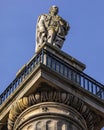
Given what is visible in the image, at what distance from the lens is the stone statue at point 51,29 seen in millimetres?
26641

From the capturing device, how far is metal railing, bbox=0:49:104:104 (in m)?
24.2

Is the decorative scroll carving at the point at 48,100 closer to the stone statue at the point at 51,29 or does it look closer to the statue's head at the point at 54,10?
the stone statue at the point at 51,29

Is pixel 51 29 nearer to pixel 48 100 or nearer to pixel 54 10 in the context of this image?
pixel 54 10

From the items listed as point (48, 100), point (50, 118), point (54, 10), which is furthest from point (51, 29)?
point (50, 118)

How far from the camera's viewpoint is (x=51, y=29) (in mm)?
26766

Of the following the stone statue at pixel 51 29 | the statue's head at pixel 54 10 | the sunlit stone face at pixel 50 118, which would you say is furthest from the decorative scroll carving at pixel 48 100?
the statue's head at pixel 54 10

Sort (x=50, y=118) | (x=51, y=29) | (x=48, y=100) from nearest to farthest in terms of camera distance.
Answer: (x=50, y=118), (x=48, y=100), (x=51, y=29)

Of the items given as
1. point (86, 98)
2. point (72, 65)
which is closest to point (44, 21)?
point (72, 65)

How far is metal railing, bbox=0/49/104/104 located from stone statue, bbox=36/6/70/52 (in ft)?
5.85

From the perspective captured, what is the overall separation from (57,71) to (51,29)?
10.4 ft

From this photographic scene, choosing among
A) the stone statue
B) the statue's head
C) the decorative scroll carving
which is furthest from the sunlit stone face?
the statue's head

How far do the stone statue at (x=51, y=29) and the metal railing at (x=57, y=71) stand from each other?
178cm

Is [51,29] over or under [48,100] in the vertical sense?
over

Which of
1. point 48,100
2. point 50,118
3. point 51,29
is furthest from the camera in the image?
point 51,29
